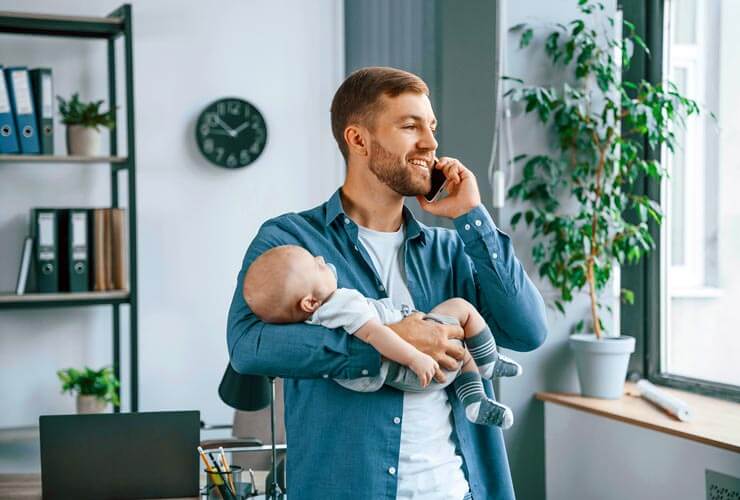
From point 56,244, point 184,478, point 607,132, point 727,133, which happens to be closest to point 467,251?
point 184,478

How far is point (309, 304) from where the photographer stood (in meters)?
1.62

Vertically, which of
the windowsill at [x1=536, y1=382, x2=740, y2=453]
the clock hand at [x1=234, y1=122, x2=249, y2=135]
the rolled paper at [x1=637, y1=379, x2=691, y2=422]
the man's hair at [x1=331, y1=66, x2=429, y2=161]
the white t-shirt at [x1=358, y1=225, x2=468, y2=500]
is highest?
the clock hand at [x1=234, y1=122, x2=249, y2=135]

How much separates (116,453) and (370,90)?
95 centimetres

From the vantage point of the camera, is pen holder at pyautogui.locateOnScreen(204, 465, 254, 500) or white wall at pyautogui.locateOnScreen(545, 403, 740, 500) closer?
pen holder at pyautogui.locateOnScreen(204, 465, 254, 500)

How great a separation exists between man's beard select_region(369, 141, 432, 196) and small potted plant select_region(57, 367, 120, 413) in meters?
2.51

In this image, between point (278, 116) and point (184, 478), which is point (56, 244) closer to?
point (278, 116)

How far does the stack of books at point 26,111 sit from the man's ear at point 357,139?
2.51 metres

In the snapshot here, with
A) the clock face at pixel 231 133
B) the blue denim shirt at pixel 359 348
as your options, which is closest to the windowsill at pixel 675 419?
the blue denim shirt at pixel 359 348

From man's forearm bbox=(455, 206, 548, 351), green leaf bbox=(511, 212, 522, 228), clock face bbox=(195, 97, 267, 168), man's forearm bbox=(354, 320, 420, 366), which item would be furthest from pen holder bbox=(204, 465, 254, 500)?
clock face bbox=(195, 97, 267, 168)

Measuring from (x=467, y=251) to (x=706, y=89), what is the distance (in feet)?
6.65

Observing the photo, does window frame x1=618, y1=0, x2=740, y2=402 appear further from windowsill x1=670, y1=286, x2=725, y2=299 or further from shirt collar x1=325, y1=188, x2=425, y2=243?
shirt collar x1=325, y1=188, x2=425, y2=243

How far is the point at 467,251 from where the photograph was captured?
5.60 feet

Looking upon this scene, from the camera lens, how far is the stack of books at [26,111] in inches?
150

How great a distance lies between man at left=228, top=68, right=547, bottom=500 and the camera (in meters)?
1.57
